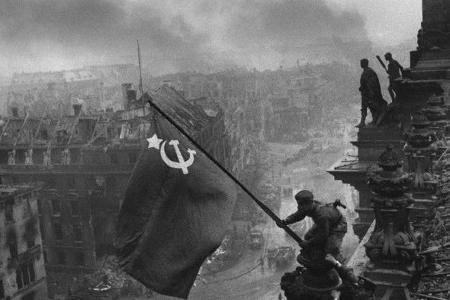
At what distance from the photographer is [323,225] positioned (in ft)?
19.9

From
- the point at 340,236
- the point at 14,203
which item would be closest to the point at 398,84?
the point at 340,236

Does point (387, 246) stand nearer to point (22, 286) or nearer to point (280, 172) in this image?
point (22, 286)

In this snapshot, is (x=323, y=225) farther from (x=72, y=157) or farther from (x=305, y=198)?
(x=72, y=157)

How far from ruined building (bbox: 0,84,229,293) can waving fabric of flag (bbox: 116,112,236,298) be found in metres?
30.6

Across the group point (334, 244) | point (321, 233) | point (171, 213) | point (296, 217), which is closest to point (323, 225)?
point (321, 233)

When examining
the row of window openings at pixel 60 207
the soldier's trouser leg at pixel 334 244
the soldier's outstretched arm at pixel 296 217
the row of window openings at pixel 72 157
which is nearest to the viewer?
the soldier's trouser leg at pixel 334 244

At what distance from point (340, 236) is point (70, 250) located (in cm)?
3684

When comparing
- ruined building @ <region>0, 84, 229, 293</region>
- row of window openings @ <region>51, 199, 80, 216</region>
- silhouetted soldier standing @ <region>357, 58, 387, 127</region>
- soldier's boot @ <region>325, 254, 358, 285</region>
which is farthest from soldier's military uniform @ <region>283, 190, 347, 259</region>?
row of window openings @ <region>51, 199, 80, 216</region>

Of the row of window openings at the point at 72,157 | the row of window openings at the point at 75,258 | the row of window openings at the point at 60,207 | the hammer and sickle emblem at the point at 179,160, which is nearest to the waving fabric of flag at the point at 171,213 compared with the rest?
the hammer and sickle emblem at the point at 179,160

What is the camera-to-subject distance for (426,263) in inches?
296

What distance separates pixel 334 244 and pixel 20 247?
3024 centimetres

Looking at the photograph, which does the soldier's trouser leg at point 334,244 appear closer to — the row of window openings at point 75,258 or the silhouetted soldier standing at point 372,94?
the silhouetted soldier standing at point 372,94

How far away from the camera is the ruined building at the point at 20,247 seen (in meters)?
31.8

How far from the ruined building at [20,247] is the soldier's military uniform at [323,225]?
2906 centimetres
